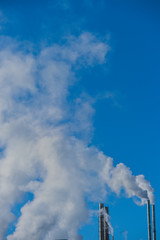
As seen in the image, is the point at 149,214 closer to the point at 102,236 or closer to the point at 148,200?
the point at 148,200

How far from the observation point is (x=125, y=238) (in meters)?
35.8

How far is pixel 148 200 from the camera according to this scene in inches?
1318

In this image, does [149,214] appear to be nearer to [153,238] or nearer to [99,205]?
[153,238]

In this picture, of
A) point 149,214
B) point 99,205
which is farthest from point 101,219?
point 149,214

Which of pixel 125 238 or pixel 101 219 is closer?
pixel 101 219

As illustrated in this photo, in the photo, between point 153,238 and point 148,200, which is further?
point 148,200

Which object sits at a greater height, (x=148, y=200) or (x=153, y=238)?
(x=148, y=200)

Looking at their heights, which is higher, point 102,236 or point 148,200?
point 148,200

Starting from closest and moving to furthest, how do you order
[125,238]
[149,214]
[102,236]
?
[102,236] → [149,214] → [125,238]

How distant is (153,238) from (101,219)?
578 cm

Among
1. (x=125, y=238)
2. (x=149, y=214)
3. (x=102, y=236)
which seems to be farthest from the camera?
(x=125, y=238)

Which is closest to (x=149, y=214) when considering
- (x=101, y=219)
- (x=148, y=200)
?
(x=148, y=200)

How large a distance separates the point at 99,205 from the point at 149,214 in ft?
17.8

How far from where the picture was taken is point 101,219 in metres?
30.5
